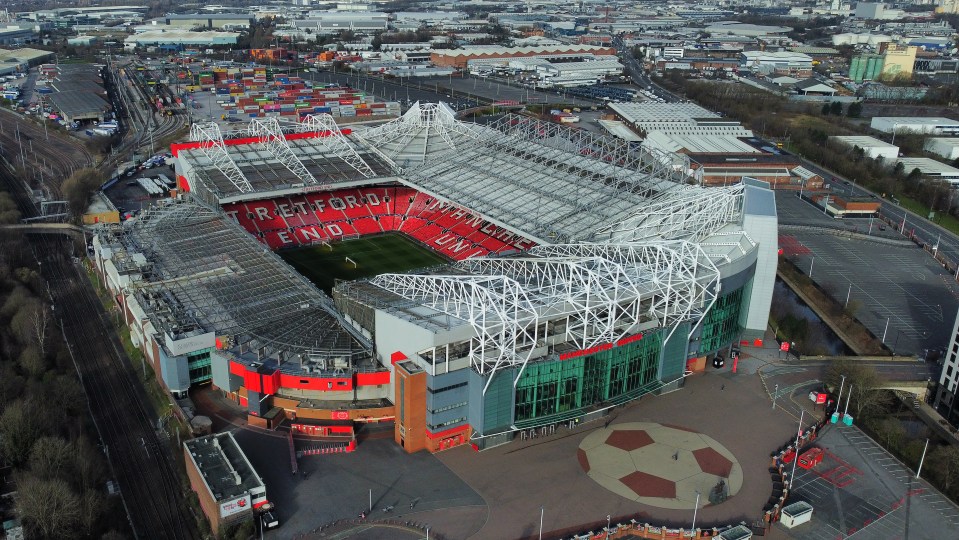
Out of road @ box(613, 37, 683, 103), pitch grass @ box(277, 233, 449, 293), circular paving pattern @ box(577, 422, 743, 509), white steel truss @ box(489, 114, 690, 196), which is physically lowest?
pitch grass @ box(277, 233, 449, 293)

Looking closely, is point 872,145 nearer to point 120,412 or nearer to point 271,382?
point 271,382

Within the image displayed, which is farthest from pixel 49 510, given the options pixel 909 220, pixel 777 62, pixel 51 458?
pixel 777 62

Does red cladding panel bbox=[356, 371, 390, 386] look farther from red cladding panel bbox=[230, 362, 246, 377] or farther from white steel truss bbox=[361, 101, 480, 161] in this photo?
white steel truss bbox=[361, 101, 480, 161]

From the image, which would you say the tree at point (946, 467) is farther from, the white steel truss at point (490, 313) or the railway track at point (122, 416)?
the railway track at point (122, 416)

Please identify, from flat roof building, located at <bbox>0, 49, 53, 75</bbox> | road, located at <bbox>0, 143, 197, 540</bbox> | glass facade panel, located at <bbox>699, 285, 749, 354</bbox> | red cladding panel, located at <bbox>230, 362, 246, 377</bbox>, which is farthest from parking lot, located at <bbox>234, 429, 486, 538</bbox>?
flat roof building, located at <bbox>0, 49, 53, 75</bbox>

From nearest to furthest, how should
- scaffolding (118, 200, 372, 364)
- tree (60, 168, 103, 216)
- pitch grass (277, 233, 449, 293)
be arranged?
1. scaffolding (118, 200, 372, 364)
2. pitch grass (277, 233, 449, 293)
3. tree (60, 168, 103, 216)

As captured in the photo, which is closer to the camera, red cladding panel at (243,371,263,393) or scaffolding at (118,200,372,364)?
red cladding panel at (243,371,263,393)

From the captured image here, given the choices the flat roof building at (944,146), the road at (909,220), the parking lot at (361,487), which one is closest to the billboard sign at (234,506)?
the parking lot at (361,487)

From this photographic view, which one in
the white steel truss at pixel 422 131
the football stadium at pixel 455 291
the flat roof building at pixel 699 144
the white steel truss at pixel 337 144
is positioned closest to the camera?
the football stadium at pixel 455 291

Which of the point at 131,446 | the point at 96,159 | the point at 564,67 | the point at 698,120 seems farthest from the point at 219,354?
the point at 564,67
